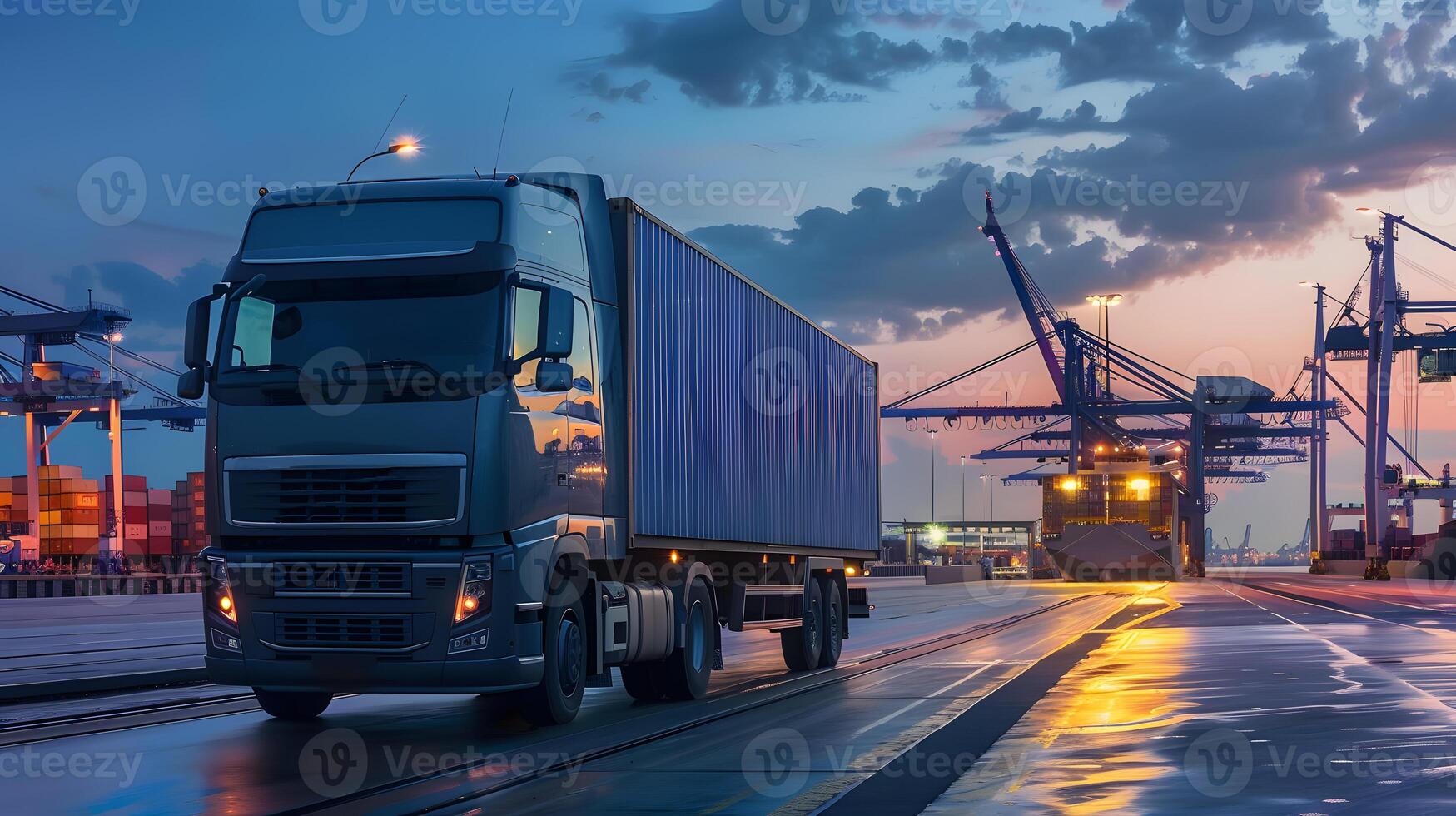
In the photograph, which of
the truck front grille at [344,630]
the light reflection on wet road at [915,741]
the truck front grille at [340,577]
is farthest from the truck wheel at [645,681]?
the truck front grille at [340,577]

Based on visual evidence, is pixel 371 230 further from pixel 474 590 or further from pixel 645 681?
pixel 645 681

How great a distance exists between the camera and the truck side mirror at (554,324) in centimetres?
1174

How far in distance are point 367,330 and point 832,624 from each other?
10.2m

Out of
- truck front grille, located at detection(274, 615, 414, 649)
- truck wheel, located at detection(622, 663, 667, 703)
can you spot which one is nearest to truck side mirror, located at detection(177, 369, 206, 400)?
truck front grille, located at detection(274, 615, 414, 649)

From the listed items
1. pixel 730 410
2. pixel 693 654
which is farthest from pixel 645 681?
pixel 730 410

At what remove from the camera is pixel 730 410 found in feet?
54.6

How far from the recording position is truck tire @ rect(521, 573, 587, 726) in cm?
1230

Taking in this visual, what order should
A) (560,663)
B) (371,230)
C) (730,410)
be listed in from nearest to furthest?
(371,230)
(560,663)
(730,410)

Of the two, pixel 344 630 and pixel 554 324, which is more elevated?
pixel 554 324

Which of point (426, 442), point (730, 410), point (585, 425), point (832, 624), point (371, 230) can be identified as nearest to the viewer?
point (426, 442)

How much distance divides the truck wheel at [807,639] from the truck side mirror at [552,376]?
26.0 ft

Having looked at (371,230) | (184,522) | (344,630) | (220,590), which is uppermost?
(371,230)

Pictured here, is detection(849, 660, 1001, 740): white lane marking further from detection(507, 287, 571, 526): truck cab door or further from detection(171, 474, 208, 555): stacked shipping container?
detection(171, 474, 208, 555): stacked shipping container

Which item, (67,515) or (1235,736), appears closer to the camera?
(1235,736)
